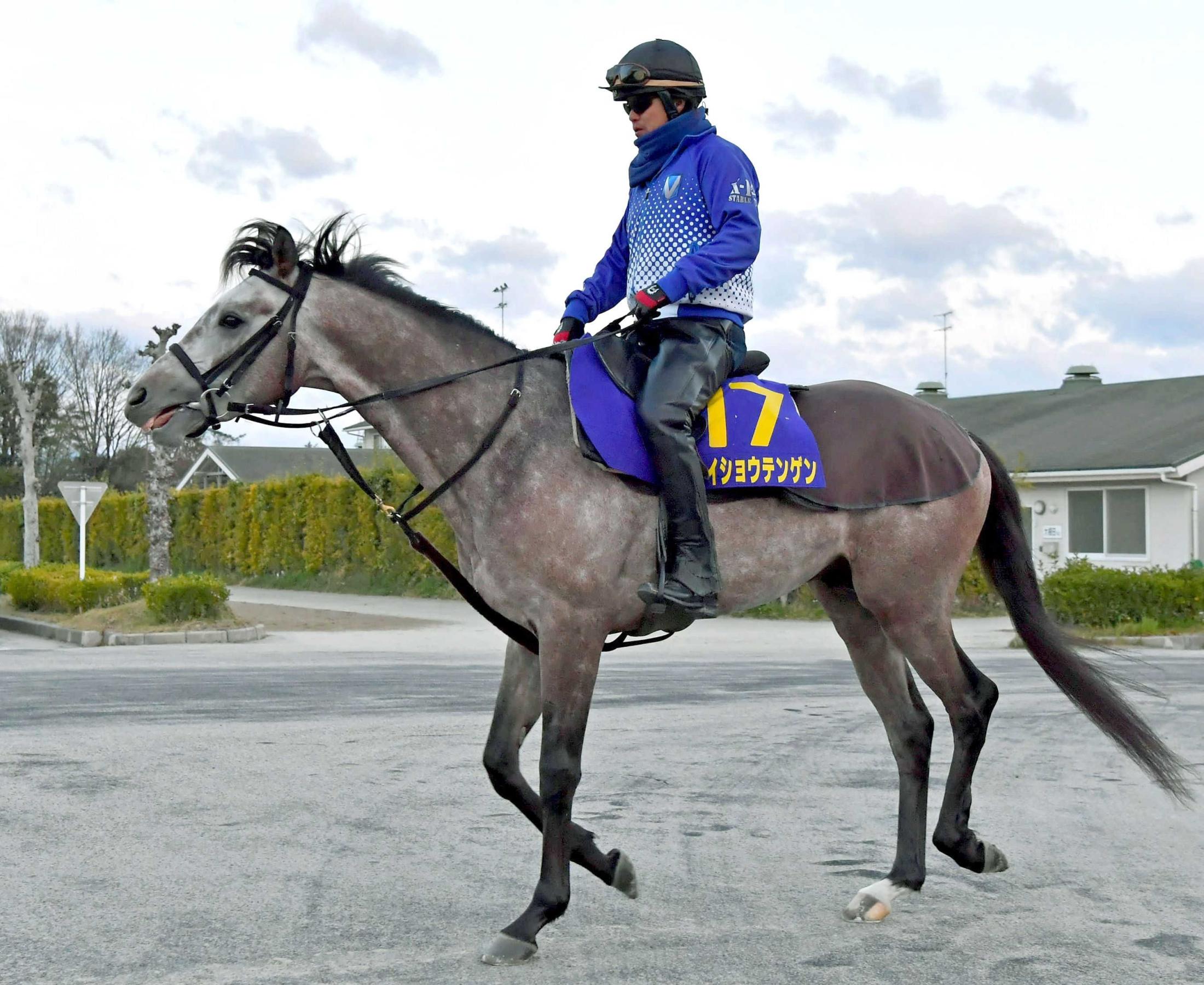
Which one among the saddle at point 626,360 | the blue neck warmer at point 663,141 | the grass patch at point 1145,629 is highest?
the blue neck warmer at point 663,141

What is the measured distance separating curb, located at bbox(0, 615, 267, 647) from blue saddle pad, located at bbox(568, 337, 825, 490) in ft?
52.5

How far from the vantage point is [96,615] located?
71.3 ft

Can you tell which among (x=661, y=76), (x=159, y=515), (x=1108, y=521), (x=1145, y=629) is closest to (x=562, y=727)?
(x=661, y=76)

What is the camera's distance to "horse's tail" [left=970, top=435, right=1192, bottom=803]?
5707 mm

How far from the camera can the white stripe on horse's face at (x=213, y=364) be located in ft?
15.9

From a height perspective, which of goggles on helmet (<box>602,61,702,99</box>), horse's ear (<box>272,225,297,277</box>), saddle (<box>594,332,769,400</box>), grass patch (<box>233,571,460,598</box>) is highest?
goggles on helmet (<box>602,61,702,99</box>)

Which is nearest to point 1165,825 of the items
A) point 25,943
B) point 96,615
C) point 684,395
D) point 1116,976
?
point 1116,976

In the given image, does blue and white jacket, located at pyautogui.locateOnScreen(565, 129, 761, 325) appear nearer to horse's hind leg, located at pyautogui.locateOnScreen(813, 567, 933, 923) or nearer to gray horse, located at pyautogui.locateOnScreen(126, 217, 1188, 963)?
gray horse, located at pyautogui.locateOnScreen(126, 217, 1188, 963)

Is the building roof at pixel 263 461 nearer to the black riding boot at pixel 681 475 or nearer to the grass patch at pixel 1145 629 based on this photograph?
the grass patch at pixel 1145 629

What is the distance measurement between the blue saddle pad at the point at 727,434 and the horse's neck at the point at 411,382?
31 centimetres

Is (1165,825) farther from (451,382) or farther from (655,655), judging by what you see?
(655,655)

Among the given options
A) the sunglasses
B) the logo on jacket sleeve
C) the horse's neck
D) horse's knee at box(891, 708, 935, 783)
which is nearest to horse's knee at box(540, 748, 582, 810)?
the horse's neck

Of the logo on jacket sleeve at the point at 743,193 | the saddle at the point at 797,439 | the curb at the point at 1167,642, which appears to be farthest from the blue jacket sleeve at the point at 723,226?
the curb at the point at 1167,642

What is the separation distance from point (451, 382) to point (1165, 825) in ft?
13.2
